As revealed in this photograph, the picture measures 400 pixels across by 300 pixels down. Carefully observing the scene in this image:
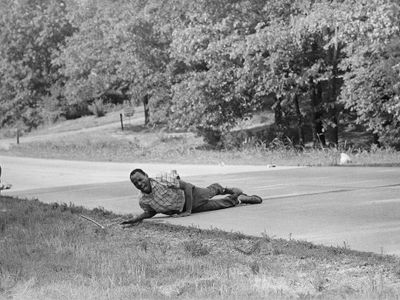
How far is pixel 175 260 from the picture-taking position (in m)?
7.50

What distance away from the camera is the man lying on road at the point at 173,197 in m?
10.7

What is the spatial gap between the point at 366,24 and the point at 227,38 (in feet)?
26.0

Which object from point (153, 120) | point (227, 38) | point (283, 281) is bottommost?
point (283, 281)

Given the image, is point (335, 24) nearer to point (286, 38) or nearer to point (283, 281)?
point (286, 38)

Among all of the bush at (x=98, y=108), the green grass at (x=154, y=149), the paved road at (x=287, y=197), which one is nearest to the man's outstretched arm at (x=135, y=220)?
the paved road at (x=287, y=197)

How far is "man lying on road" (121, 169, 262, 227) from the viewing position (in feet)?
35.1

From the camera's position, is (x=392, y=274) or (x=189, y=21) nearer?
(x=392, y=274)

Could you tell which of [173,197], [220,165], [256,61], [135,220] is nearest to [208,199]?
[173,197]

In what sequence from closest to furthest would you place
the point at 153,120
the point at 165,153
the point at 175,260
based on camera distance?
1. the point at 175,260
2. the point at 165,153
3. the point at 153,120

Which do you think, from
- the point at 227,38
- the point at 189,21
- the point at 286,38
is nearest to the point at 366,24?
the point at 286,38

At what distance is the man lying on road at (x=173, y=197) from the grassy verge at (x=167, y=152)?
882 cm

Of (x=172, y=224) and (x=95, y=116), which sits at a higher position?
(x=95, y=116)

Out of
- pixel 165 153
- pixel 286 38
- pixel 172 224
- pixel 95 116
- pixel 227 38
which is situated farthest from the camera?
pixel 95 116

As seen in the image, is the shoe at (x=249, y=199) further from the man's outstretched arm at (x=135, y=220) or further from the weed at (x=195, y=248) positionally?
the weed at (x=195, y=248)
